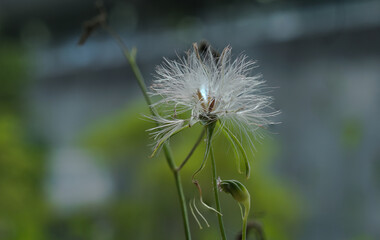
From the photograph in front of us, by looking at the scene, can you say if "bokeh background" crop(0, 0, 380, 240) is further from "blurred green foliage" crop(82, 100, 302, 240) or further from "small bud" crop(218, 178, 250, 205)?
"small bud" crop(218, 178, 250, 205)

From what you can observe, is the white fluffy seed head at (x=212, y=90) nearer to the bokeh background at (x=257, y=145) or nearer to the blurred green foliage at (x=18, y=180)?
the bokeh background at (x=257, y=145)

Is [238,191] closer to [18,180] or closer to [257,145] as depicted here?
[257,145]

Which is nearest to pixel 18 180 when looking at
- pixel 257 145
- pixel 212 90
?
pixel 257 145

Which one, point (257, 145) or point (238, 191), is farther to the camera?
point (257, 145)

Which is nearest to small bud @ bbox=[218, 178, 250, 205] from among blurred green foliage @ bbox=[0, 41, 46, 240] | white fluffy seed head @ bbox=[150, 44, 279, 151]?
white fluffy seed head @ bbox=[150, 44, 279, 151]

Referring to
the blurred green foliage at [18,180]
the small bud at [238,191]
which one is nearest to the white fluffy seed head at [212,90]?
the small bud at [238,191]

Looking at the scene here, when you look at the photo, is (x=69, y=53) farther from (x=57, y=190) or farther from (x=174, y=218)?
(x=174, y=218)

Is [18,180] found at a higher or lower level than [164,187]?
higher
